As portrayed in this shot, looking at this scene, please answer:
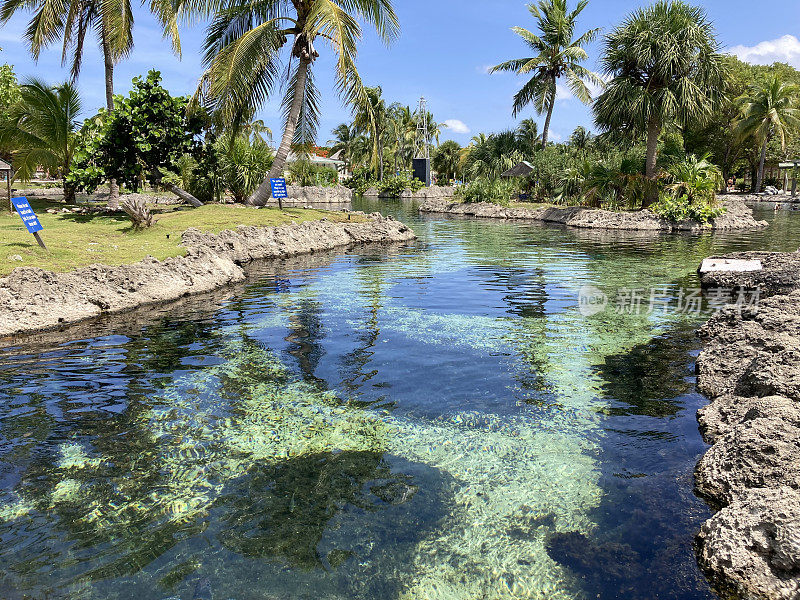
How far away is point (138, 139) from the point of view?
19.3 m

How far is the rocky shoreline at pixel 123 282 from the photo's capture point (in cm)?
900

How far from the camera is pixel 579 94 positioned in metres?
38.0

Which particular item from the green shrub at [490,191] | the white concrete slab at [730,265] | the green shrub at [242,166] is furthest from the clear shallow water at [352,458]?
the green shrub at [490,191]

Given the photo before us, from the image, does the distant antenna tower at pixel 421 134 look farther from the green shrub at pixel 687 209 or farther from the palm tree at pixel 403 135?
the green shrub at pixel 687 209

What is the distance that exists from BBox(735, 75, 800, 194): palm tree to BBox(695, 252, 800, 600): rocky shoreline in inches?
1949

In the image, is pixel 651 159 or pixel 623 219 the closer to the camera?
pixel 623 219

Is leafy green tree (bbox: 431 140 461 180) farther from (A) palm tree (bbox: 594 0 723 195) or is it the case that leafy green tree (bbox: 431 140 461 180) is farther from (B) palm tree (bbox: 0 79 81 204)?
(B) palm tree (bbox: 0 79 81 204)

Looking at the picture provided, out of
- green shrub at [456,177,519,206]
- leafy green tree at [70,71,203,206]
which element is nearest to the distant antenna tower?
green shrub at [456,177,519,206]

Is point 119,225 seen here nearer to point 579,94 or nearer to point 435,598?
point 435,598

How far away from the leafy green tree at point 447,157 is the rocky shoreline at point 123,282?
62.7 metres

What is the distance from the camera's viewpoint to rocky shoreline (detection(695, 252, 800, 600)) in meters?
3.33

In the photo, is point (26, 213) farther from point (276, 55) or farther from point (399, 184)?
point (399, 184)

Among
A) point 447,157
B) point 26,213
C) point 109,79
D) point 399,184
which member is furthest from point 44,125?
point 447,157

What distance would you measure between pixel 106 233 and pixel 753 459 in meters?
16.2
